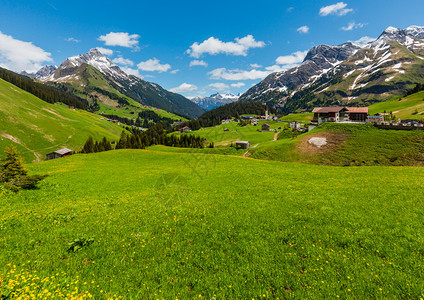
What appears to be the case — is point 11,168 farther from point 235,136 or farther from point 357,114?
point 357,114

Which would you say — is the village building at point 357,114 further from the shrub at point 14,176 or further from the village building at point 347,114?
the shrub at point 14,176

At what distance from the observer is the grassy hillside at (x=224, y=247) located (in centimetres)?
632

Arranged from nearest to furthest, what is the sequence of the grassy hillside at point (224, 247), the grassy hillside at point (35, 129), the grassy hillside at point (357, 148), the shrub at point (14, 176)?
the grassy hillside at point (224, 247) → the shrub at point (14, 176) → the grassy hillside at point (357, 148) → the grassy hillside at point (35, 129)

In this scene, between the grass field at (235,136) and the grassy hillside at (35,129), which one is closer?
the grass field at (235,136)

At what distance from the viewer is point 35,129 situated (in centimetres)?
10931

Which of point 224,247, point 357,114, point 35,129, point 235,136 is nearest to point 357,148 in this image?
point 357,114

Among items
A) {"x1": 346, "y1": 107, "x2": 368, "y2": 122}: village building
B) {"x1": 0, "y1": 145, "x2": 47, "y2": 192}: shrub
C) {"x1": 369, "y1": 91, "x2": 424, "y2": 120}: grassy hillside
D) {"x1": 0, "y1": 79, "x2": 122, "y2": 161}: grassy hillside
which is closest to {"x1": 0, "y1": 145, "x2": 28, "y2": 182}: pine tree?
{"x1": 0, "y1": 145, "x2": 47, "y2": 192}: shrub

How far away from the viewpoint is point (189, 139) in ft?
350

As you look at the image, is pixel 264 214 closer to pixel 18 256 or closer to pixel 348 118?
pixel 18 256

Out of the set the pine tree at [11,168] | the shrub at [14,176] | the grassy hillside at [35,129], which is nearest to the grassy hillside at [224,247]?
the shrub at [14,176]

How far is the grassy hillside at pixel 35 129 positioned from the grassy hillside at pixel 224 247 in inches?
4459

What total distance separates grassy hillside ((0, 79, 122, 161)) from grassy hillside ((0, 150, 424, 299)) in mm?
113255

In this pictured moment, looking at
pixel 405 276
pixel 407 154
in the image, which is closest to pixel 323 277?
pixel 405 276

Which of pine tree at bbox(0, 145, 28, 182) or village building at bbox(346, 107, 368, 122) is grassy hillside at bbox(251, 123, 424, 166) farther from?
pine tree at bbox(0, 145, 28, 182)
